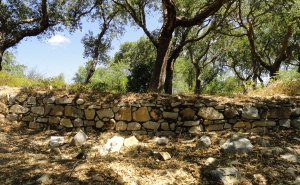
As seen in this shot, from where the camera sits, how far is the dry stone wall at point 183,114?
16.8 feet

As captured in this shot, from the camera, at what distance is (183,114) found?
518 cm

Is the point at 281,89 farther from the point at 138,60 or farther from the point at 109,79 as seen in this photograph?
the point at 138,60

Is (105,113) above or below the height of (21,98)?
below

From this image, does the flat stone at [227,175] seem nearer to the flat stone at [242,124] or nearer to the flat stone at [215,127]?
the flat stone at [215,127]

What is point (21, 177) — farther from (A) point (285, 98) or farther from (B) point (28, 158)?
(A) point (285, 98)

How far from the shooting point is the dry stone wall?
5109mm

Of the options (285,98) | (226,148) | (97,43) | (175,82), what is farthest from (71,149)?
(175,82)

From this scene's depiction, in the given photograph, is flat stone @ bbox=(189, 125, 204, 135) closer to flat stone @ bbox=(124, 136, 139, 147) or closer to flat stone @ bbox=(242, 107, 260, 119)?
flat stone @ bbox=(242, 107, 260, 119)

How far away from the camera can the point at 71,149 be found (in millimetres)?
4504

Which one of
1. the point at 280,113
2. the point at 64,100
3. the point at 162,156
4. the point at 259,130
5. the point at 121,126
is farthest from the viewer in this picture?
the point at 64,100

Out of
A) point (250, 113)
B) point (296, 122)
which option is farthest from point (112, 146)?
point (296, 122)

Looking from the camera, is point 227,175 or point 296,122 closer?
point 227,175

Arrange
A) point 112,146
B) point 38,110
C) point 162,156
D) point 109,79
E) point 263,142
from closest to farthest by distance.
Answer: point 162,156 < point 263,142 < point 112,146 < point 38,110 < point 109,79

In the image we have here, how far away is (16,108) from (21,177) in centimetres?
309
